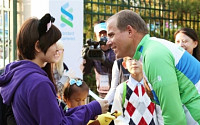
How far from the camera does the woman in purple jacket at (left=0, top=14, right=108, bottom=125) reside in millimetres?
2445

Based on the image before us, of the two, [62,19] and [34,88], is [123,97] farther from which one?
[62,19]

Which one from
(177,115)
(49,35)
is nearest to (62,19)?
(49,35)

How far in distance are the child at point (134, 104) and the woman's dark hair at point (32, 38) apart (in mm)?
1703

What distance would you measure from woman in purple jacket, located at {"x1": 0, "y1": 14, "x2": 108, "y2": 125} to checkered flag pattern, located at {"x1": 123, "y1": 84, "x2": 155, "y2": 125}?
138 centimetres

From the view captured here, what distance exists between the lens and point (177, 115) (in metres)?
2.40

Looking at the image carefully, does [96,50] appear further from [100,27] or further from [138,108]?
[138,108]

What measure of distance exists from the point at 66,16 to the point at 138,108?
3427 mm

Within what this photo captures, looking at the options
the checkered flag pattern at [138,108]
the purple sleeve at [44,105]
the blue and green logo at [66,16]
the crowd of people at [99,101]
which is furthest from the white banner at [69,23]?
the purple sleeve at [44,105]

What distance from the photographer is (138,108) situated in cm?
421

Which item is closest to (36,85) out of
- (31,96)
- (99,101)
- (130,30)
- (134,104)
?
(31,96)

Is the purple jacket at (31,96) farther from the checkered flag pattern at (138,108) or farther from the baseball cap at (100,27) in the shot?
the baseball cap at (100,27)

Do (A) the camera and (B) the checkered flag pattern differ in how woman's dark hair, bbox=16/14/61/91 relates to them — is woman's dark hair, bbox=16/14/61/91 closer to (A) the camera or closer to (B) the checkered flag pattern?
(B) the checkered flag pattern

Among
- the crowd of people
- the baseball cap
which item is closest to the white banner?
the baseball cap

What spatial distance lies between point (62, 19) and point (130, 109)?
335 centimetres
